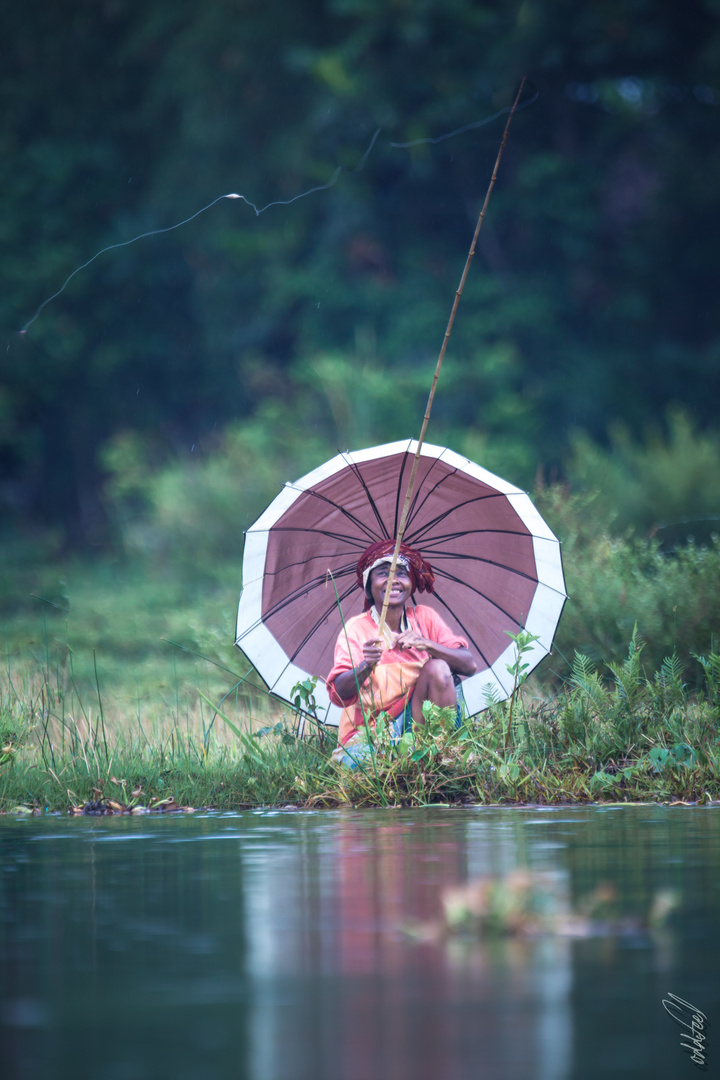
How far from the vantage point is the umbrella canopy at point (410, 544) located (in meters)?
7.91

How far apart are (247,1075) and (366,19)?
25.8m

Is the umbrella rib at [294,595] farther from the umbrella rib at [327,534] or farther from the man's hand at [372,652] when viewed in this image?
the man's hand at [372,652]

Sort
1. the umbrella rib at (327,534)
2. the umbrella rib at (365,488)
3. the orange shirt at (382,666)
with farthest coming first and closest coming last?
the umbrella rib at (327,534), the umbrella rib at (365,488), the orange shirt at (382,666)

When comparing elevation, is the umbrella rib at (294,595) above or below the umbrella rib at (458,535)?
below

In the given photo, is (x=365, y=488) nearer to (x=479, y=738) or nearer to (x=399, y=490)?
(x=399, y=490)

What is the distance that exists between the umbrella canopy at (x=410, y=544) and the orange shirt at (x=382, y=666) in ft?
1.38

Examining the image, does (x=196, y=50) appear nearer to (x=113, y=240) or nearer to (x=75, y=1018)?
(x=113, y=240)

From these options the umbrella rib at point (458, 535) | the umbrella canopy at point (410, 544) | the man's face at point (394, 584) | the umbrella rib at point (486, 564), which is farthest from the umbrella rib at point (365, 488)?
the man's face at point (394, 584)

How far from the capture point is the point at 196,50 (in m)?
28.6

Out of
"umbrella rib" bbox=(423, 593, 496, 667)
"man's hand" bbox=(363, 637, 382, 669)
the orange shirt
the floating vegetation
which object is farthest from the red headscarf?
the floating vegetation

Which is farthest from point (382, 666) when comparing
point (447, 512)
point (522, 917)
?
point (522, 917)

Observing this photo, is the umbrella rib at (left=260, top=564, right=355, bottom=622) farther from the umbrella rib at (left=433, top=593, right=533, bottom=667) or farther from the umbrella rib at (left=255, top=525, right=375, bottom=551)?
the umbrella rib at (left=433, top=593, right=533, bottom=667)

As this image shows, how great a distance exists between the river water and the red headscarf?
8.22ft

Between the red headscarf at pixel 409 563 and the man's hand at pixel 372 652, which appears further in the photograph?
the red headscarf at pixel 409 563
